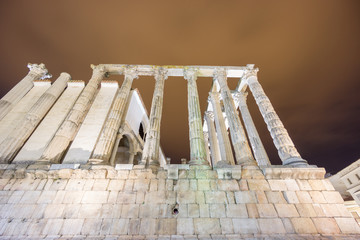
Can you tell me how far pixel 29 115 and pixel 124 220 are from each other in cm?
Answer: 832

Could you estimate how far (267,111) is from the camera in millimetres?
9430

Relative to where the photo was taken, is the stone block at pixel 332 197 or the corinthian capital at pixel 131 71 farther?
the corinthian capital at pixel 131 71

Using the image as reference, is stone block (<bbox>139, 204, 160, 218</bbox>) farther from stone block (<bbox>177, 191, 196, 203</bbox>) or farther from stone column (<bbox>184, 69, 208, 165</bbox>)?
stone column (<bbox>184, 69, 208, 165</bbox>)

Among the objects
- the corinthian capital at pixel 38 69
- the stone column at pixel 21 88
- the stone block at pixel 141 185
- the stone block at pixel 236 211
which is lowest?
the stone block at pixel 236 211

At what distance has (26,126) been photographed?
8.16 meters

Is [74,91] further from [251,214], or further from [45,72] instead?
[251,214]

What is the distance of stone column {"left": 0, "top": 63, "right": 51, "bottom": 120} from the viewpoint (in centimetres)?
938

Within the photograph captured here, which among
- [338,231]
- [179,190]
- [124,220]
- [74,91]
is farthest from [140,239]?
[74,91]

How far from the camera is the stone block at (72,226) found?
5.10 meters

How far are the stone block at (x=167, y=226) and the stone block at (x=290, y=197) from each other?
15.2 ft

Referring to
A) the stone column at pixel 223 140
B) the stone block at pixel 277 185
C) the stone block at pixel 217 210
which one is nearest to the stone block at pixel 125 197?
the stone block at pixel 217 210

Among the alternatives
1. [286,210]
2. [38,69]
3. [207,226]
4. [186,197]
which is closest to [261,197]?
[286,210]

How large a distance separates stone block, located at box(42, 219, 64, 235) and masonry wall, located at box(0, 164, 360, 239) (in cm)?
3

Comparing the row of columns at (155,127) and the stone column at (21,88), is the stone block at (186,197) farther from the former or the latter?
the stone column at (21,88)
